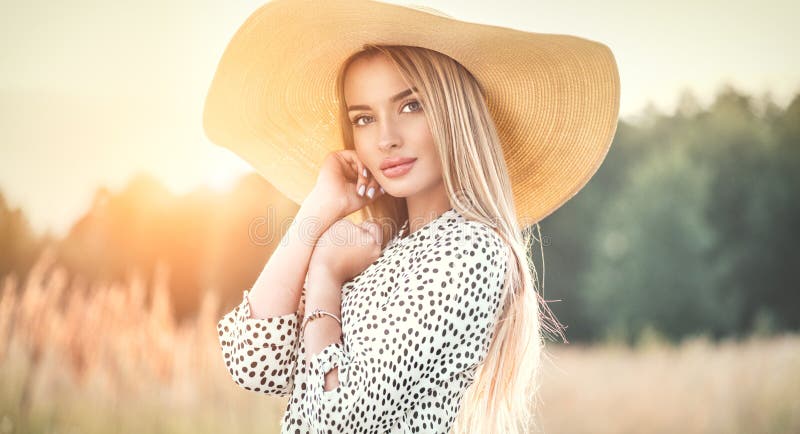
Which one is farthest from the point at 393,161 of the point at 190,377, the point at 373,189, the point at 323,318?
the point at 190,377

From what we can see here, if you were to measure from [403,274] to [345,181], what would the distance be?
305 mm

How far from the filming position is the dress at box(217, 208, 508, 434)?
1.11 meters

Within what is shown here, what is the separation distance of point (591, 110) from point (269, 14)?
2.35ft

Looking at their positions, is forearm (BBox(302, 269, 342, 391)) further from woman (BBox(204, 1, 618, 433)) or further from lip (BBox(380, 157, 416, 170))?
lip (BBox(380, 157, 416, 170))

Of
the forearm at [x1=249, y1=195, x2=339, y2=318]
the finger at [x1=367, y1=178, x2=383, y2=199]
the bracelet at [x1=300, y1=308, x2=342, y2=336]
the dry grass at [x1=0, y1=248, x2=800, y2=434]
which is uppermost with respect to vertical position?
the finger at [x1=367, y1=178, x2=383, y2=199]

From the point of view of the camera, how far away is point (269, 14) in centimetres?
142

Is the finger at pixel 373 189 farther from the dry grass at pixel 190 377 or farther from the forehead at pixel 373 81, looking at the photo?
the dry grass at pixel 190 377

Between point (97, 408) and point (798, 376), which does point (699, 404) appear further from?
point (97, 408)

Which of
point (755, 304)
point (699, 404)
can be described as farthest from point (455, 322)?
point (755, 304)

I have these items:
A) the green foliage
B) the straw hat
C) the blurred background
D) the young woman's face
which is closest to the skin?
the young woman's face

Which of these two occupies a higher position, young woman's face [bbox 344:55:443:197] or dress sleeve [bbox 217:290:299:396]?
young woman's face [bbox 344:55:443:197]

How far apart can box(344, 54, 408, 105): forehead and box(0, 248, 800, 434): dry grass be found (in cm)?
153

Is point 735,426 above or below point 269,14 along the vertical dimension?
below

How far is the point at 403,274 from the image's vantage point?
1224mm
